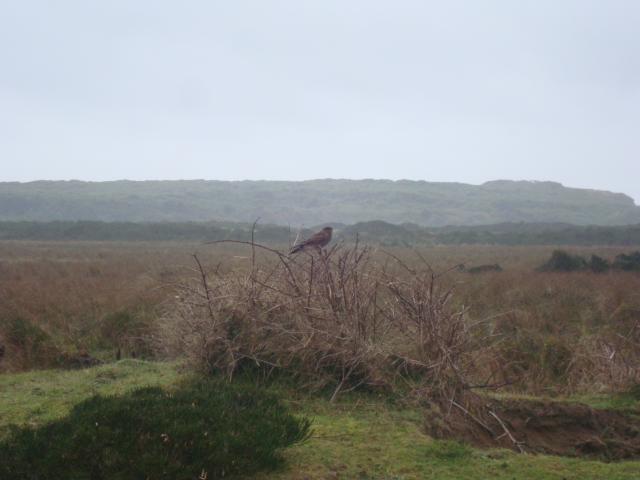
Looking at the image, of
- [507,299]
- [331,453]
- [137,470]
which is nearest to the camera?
[137,470]

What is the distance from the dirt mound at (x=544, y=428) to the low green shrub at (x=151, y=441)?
1498mm

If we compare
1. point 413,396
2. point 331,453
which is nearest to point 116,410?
point 331,453

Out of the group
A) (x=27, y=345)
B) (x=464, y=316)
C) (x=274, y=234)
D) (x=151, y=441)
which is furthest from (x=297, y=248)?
(x=274, y=234)

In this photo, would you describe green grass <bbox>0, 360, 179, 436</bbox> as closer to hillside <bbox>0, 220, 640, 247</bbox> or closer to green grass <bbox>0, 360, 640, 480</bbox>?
green grass <bbox>0, 360, 640, 480</bbox>

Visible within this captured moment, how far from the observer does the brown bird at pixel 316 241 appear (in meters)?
7.33

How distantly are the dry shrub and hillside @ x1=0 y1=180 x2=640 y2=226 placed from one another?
85711mm

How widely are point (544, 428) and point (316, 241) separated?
3512mm

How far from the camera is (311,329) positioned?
19.7ft

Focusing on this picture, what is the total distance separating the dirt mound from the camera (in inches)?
211

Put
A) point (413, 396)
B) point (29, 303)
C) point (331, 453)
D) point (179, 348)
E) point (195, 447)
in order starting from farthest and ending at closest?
point (29, 303) → point (179, 348) → point (413, 396) → point (331, 453) → point (195, 447)

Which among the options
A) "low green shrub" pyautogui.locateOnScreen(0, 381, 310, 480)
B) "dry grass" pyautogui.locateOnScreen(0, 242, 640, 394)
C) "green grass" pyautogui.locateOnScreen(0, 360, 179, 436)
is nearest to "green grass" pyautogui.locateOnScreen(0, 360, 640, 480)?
"green grass" pyautogui.locateOnScreen(0, 360, 179, 436)

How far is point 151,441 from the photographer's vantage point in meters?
3.84

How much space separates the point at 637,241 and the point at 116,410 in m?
47.4

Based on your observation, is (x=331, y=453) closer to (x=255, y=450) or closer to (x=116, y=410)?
(x=255, y=450)
